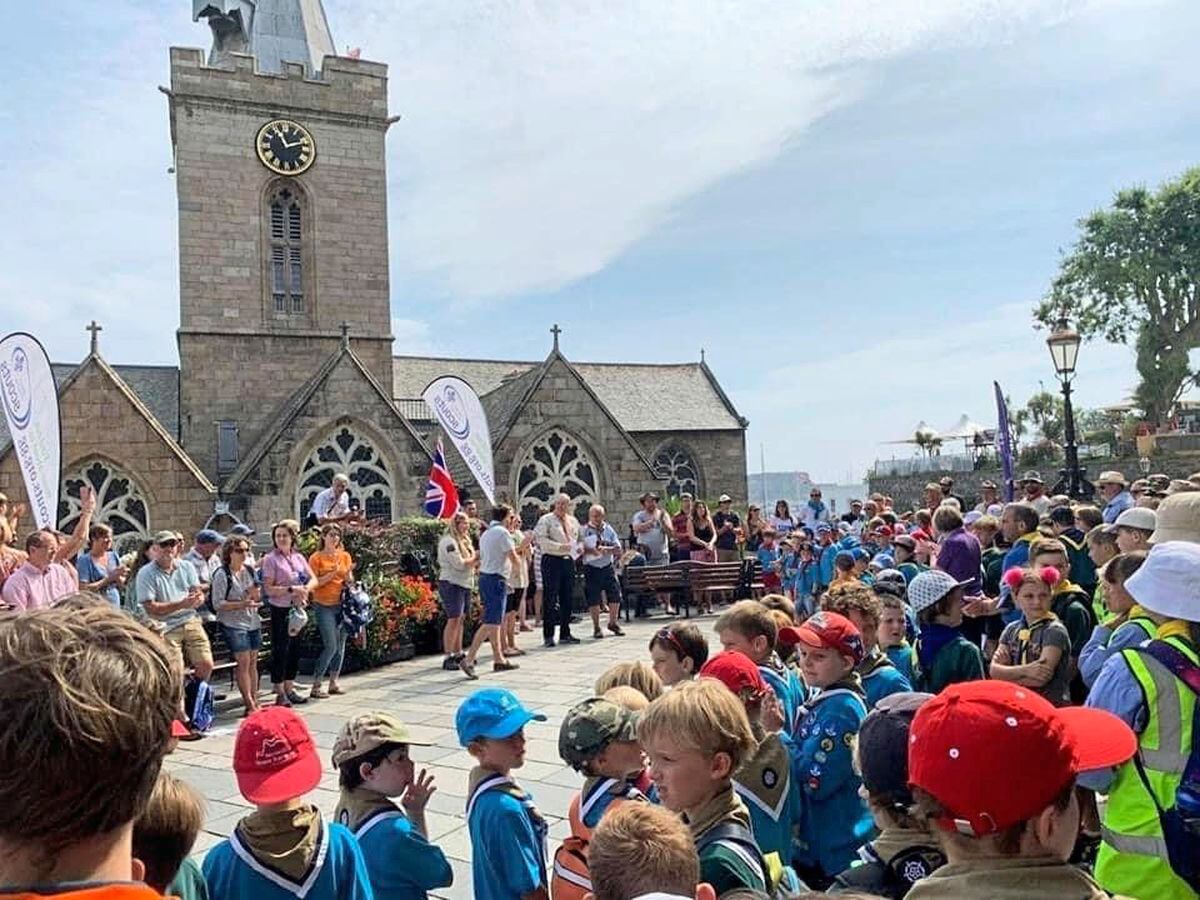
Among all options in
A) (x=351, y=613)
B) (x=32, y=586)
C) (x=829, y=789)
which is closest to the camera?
(x=829, y=789)

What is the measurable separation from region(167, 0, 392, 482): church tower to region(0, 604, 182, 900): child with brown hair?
2389 centimetres

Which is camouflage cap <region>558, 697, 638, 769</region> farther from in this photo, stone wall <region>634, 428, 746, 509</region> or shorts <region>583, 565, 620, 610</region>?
stone wall <region>634, 428, 746, 509</region>

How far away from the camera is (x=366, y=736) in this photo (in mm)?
2938

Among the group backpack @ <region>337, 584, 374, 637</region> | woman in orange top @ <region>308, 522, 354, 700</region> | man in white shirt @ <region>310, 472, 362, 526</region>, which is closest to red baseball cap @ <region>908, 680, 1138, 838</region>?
woman in orange top @ <region>308, 522, 354, 700</region>

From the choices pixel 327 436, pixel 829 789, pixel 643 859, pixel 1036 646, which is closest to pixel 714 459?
pixel 327 436

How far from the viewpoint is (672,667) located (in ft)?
13.4

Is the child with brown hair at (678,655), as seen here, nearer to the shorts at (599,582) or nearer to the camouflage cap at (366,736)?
the camouflage cap at (366,736)

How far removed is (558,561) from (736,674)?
8.09 m

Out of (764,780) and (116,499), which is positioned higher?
(116,499)

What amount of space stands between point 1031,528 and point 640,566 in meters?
8.19

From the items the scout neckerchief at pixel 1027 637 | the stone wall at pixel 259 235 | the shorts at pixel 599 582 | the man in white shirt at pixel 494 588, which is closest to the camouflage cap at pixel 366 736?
the scout neckerchief at pixel 1027 637

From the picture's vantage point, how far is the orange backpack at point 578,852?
2754 millimetres

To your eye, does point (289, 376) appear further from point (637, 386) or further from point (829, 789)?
point (829, 789)

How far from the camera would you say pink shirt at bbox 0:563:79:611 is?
22.5 feet
